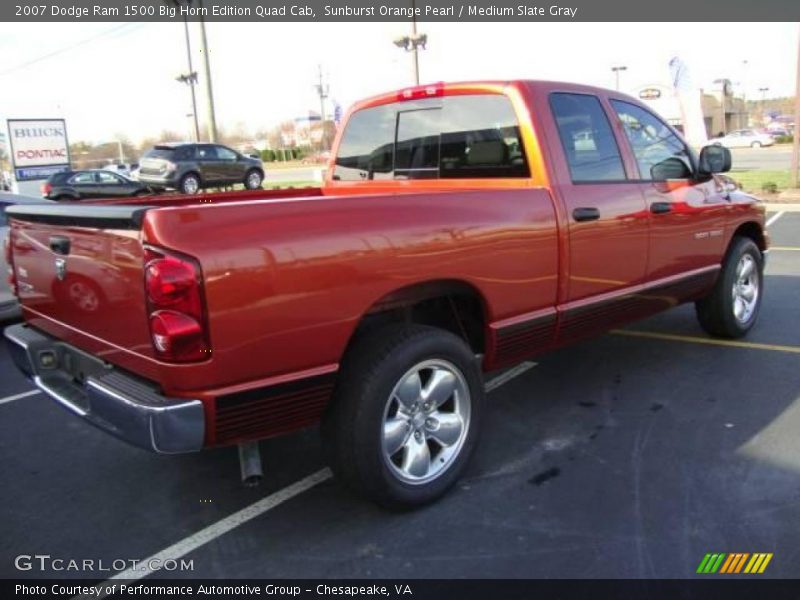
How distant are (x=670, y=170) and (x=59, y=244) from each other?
12.2 ft

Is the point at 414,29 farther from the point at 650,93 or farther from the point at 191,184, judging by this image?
the point at 650,93

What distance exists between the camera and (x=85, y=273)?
9.57 ft

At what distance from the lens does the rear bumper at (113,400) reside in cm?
253

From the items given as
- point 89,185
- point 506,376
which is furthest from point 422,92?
point 89,185

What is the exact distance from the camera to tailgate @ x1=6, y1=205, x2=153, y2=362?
2.62m

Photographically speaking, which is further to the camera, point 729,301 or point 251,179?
point 251,179

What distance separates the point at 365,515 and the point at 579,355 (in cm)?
276

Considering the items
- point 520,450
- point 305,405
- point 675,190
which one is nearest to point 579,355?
point 675,190

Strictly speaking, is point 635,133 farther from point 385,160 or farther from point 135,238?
point 135,238

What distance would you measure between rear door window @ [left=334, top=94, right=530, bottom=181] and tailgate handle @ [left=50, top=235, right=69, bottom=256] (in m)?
2.16

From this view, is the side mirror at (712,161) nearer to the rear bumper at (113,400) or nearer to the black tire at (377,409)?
the black tire at (377,409)

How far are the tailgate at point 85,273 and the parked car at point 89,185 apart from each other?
1941cm

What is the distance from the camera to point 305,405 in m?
2.83

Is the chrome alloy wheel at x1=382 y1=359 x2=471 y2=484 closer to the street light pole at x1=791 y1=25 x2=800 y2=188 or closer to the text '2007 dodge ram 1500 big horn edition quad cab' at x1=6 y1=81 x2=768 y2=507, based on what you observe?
the text '2007 dodge ram 1500 big horn edition quad cab' at x1=6 y1=81 x2=768 y2=507
